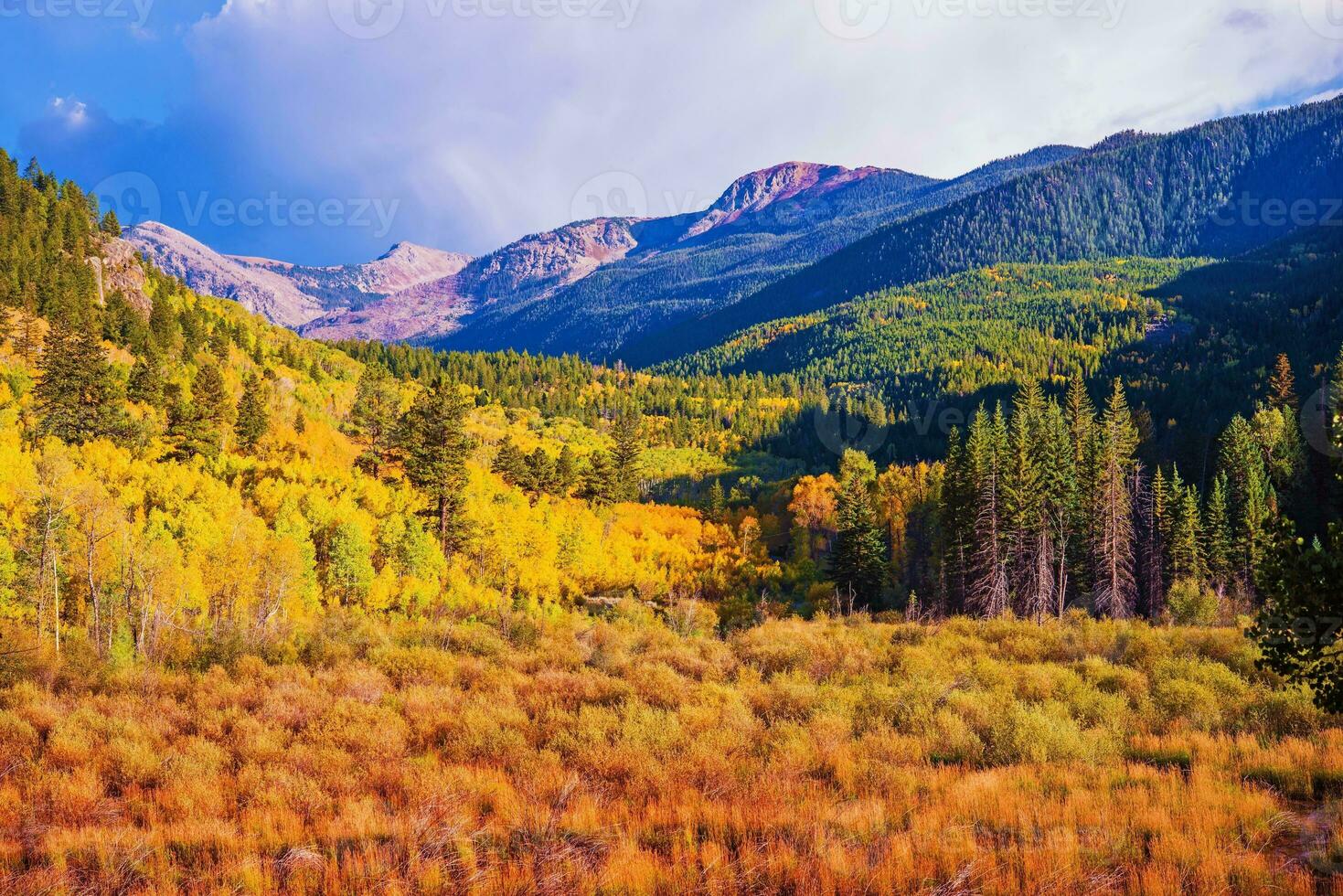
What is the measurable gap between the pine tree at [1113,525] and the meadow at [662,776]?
92.3 feet

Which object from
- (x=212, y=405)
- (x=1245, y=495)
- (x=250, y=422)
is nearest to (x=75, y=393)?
(x=212, y=405)

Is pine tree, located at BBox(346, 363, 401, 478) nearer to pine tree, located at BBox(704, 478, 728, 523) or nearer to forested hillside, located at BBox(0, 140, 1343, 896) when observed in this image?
forested hillside, located at BBox(0, 140, 1343, 896)

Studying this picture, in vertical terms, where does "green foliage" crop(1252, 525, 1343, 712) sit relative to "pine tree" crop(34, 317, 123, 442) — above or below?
below

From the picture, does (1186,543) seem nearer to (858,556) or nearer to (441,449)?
(858,556)

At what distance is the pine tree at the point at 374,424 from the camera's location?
53562 mm

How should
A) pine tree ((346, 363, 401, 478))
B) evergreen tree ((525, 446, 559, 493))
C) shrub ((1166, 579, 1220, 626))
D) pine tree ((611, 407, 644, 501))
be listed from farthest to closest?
1. pine tree ((611, 407, 644, 501))
2. evergreen tree ((525, 446, 559, 493))
3. pine tree ((346, 363, 401, 478))
4. shrub ((1166, 579, 1220, 626))

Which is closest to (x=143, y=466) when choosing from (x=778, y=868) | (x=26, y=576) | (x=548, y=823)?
(x=26, y=576)

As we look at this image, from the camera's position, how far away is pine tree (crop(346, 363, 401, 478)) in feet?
176

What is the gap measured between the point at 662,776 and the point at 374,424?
205ft

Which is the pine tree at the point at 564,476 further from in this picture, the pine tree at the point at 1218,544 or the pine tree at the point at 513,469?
the pine tree at the point at 1218,544

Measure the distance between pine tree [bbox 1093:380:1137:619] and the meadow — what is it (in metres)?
28.1

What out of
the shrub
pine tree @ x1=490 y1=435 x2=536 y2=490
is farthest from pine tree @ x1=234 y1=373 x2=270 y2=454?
the shrub

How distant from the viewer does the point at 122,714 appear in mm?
12922

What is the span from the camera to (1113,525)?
42.9 metres
